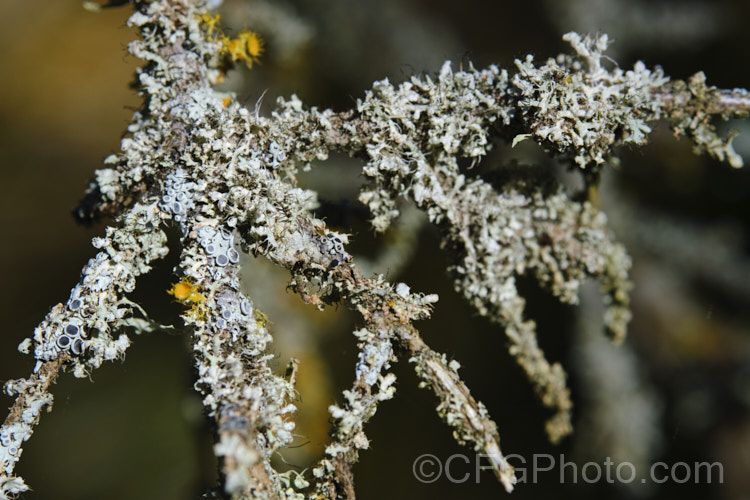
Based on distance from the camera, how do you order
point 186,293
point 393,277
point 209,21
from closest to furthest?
1. point 186,293
2. point 209,21
3. point 393,277

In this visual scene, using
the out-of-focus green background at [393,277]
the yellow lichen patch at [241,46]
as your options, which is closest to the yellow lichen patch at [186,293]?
the yellow lichen patch at [241,46]

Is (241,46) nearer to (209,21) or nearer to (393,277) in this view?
(209,21)

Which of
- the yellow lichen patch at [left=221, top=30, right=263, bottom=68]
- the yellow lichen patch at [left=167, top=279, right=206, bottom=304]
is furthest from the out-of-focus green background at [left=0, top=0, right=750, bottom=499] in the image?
the yellow lichen patch at [left=167, top=279, right=206, bottom=304]

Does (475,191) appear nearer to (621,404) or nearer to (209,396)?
(209,396)

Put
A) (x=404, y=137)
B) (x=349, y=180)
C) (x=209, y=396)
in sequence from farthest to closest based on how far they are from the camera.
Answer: (x=349, y=180), (x=404, y=137), (x=209, y=396)

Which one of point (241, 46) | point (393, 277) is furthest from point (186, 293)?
point (393, 277)

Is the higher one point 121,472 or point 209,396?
point 121,472

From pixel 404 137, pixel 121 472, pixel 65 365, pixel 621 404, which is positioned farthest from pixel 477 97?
pixel 121 472
